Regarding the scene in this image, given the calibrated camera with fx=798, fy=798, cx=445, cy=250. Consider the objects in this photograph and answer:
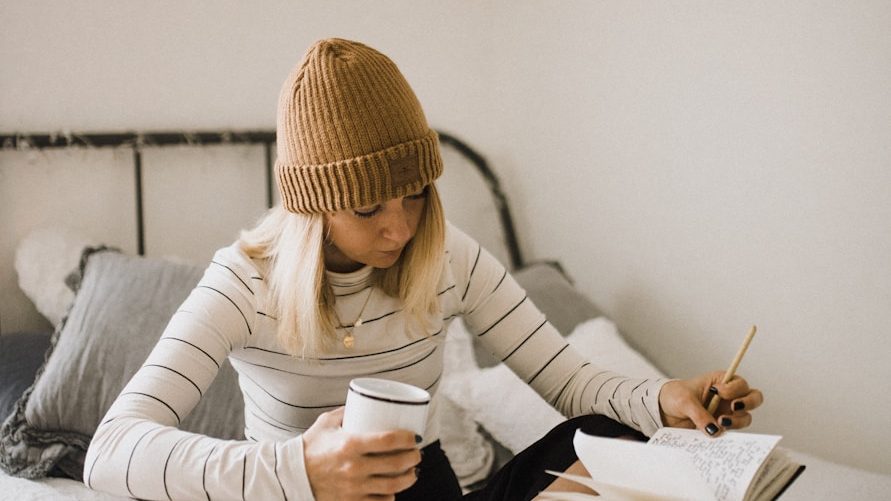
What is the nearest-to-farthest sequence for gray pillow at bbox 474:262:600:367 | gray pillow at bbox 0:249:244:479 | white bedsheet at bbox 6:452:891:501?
1. white bedsheet at bbox 6:452:891:501
2. gray pillow at bbox 0:249:244:479
3. gray pillow at bbox 474:262:600:367

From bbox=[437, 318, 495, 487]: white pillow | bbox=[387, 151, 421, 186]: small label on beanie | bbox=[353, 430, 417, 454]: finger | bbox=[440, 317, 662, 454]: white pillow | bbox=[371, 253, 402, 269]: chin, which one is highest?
bbox=[387, 151, 421, 186]: small label on beanie

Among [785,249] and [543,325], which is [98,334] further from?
[785,249]

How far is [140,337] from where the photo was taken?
1428mm

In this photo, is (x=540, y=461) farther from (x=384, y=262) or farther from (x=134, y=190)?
(x=134, y=190)

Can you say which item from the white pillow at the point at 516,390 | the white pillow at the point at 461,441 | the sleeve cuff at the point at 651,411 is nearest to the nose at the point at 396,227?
the sleeve cuff at the point at 651,411

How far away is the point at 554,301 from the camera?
182 centimetres

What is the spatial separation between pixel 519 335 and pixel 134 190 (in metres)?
1.00

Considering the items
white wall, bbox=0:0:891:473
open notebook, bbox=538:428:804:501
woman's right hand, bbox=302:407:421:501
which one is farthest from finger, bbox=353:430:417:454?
white wall, bbox=0:0:891:473

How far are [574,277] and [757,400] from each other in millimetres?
1132

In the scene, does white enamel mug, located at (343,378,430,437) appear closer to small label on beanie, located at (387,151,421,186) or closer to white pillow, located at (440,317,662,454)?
small label on beanie, located at (387,151,421,186)

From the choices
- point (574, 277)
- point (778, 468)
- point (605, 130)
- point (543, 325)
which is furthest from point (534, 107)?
point (778, 468)

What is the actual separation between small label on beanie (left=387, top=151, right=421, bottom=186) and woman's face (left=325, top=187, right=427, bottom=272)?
28 mm

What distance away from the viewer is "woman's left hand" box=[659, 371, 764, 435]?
98cm

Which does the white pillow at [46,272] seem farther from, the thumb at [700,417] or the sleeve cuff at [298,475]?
the thumb at [700,417]
